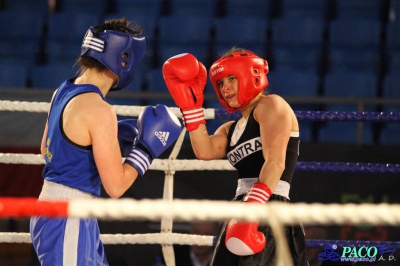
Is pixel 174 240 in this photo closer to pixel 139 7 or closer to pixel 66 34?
pixel 66 34

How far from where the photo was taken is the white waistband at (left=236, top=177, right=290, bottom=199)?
2.31m

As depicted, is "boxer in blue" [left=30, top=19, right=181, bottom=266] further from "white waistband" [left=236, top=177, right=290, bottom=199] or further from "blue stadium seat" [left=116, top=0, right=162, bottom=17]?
"blue stadium seat" [left=116, top=0, right=162, bottom=17]

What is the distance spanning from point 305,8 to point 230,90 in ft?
11.9

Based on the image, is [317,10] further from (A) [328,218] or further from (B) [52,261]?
(A) [328,218]

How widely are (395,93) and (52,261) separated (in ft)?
12.2

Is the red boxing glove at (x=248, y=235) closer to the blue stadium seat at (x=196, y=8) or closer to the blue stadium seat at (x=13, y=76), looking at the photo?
the blue stadium seat at (x=13, y=76)

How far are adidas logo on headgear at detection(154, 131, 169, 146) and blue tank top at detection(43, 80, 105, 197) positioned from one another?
24 cm

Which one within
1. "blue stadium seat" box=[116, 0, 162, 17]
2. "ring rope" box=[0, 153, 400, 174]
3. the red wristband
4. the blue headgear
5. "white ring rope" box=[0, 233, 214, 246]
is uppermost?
the blue headgear

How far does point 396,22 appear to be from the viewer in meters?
5.34

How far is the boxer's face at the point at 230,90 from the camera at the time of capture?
7.90 feet

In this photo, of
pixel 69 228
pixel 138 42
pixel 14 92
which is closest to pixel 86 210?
pixel 69 228

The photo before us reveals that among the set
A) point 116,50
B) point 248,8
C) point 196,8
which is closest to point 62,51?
point 196,8

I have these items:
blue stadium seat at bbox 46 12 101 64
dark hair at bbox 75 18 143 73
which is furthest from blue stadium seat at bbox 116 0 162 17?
dark hair at bbox 75 18 143 73

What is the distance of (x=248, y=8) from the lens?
5879 mm
